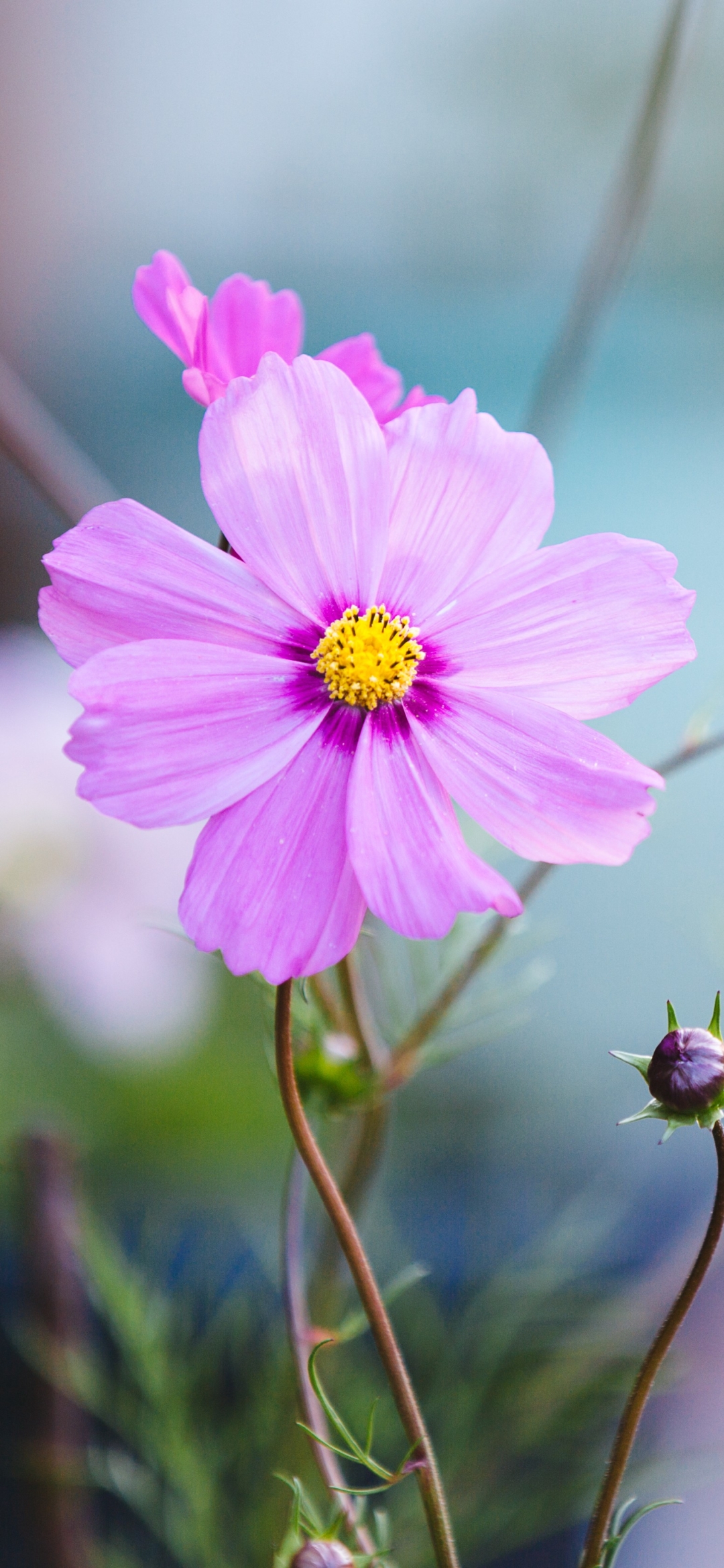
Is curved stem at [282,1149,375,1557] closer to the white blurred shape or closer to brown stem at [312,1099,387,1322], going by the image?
brown stem at [312,1099,387,1322]

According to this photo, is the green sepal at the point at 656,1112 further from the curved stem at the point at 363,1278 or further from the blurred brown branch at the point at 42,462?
the blurred brown branch at the point at 42,462

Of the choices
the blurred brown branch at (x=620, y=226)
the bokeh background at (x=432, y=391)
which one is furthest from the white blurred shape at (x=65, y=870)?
the blurred brown branch at (x=620, y=226)

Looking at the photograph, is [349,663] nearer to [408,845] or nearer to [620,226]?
[408,845]

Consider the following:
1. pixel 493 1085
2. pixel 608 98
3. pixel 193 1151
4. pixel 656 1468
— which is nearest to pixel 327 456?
pixel 656 1468

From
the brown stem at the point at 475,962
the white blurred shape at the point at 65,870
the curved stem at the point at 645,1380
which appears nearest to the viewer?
the curved stem at the point at 645,1380

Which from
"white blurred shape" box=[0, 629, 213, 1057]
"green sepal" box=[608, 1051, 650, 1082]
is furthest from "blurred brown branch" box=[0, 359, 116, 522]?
"green sepal" box=[608, 1051, 650, 1082]

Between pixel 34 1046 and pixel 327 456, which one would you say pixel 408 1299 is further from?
pixel 327 456

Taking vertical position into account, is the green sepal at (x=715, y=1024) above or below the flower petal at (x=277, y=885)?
below
